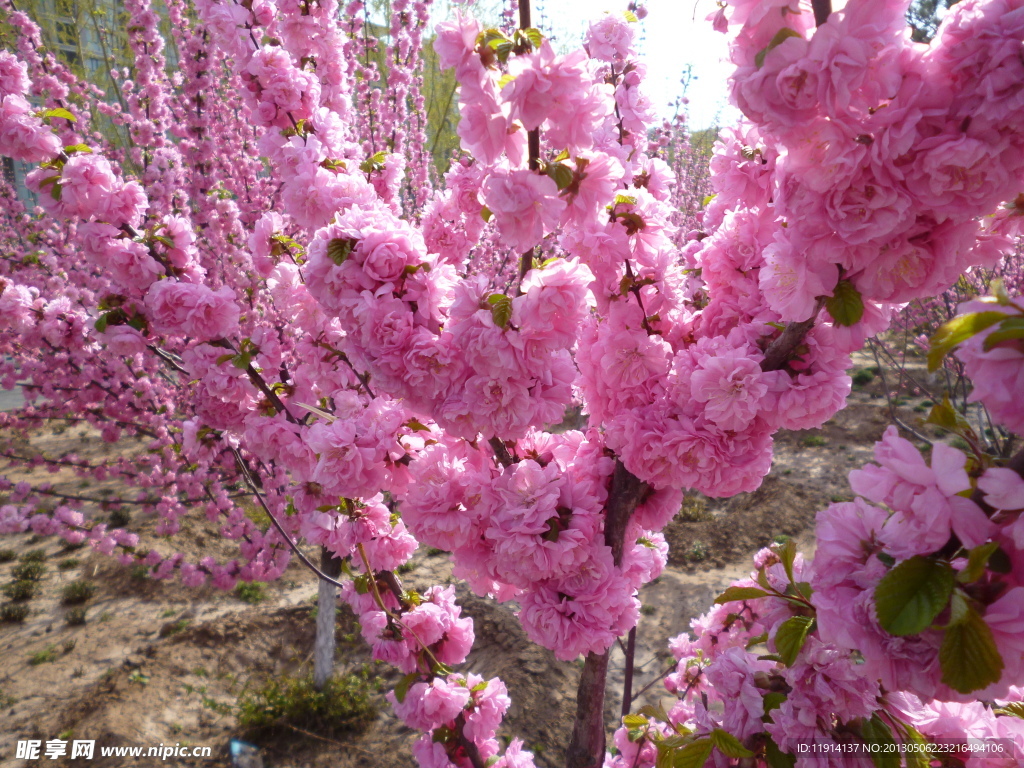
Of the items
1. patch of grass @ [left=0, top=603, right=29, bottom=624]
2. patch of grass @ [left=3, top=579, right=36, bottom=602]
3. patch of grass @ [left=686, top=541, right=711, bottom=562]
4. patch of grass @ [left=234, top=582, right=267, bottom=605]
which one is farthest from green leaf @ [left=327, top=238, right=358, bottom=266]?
patch of grass @ [left=3, top=579, right=36, bottom=602]

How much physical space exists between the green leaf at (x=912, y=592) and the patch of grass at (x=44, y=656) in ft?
20.8

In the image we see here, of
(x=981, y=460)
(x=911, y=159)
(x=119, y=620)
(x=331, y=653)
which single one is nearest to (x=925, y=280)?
(x=911, y=159)

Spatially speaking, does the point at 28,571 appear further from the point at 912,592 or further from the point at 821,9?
the point at 821,9

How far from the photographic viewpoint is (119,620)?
16.8ft

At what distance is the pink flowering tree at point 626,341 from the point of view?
76cm

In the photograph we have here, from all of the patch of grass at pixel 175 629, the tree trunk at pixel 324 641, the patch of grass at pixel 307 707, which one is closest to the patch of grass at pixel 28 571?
the patch of grass at pixel 175 629

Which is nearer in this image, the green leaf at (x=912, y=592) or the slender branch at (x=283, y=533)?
the green leaf at (x=912, y=592)

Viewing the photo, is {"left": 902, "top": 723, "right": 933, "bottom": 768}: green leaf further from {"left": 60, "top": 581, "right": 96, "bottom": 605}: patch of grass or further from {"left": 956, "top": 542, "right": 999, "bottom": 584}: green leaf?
{"left": 60, "top": 581, "right": 96, "bottom": 605}: patch of grass

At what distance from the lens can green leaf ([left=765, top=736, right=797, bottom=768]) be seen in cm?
Result: 107

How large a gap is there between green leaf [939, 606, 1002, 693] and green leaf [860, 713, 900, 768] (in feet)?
1.24

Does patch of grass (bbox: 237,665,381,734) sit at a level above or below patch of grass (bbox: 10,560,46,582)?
below

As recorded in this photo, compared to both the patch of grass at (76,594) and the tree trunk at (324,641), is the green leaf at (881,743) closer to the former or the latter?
the tree trunk at (324,641)

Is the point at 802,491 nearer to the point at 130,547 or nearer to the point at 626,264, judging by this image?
the point at 626,264

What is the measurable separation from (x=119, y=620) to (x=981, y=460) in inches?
260
